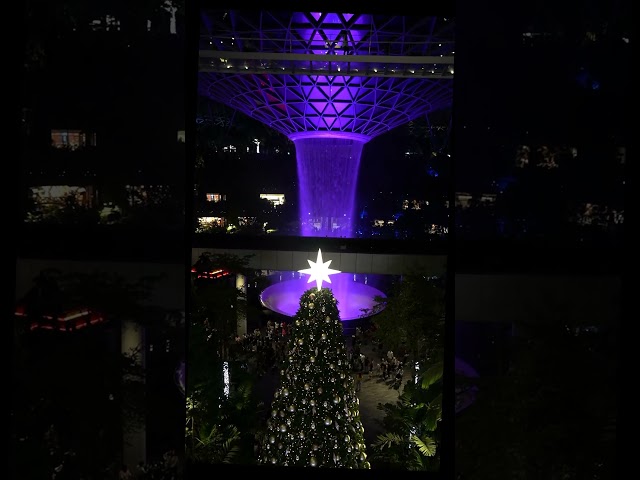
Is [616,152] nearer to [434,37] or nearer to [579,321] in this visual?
[579,321]

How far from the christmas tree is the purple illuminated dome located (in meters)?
2.70

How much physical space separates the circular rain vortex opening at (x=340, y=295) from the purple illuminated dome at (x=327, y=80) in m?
1.64

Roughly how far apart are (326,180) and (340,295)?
2.80m

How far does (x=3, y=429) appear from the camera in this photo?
311cm

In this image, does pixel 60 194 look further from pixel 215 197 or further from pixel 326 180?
pixel 326 180

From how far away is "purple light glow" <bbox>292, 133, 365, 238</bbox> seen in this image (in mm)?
8828

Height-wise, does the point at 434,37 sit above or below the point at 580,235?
above

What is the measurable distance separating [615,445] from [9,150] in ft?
15.1

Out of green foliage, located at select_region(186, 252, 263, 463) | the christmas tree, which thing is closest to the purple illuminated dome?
green foliage, located at select_region(186, 252, 263, 463)

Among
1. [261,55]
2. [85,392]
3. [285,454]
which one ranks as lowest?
[285,454]

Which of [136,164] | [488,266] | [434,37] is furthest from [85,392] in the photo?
→ [434,37]

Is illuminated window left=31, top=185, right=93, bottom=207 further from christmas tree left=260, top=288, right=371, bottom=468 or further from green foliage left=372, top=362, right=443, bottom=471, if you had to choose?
green foliage left=372, top=362, right=443, bottom=471

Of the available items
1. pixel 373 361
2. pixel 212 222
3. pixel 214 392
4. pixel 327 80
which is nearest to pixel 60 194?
pixel 214 392

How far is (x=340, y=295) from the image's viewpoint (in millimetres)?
6938
